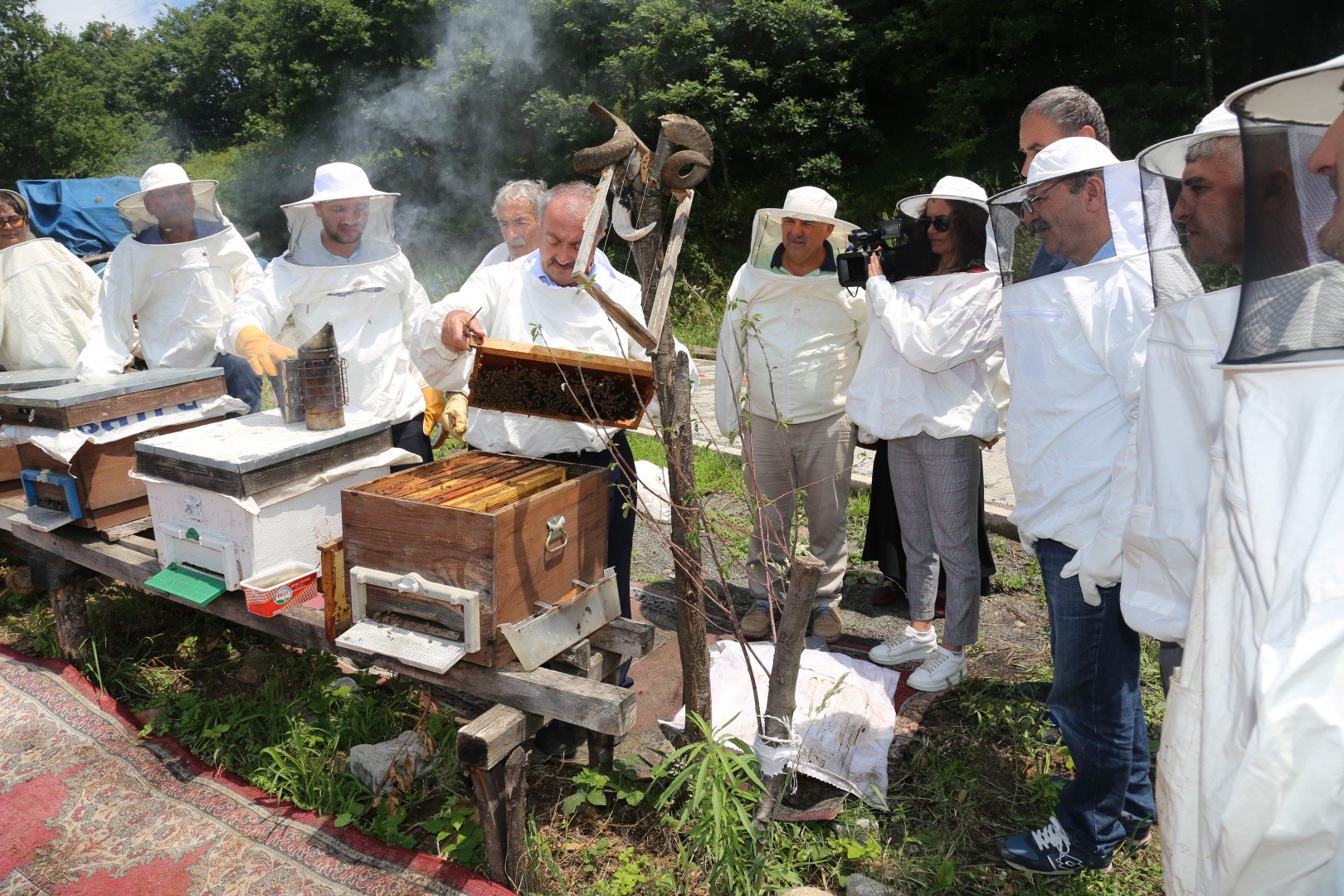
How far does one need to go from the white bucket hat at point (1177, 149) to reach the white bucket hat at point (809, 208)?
157 cm

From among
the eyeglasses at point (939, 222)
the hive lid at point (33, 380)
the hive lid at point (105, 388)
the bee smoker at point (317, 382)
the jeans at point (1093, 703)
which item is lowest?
the jeans at point (1093, 703)

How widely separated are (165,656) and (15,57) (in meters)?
29.0

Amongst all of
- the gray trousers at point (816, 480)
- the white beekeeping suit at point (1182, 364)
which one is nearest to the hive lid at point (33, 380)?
the gray trousers at point (816, 480)

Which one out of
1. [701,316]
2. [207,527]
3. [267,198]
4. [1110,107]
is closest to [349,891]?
[207,527]

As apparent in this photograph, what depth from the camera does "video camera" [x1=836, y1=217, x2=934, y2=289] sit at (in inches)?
122

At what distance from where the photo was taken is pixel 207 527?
2590mm

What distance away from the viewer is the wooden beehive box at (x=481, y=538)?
82.1 inches

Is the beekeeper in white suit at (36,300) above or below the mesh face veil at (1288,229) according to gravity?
below

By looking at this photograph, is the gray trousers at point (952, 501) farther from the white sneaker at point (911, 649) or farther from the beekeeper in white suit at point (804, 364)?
the beekeeper in white suit at point (804, 364)

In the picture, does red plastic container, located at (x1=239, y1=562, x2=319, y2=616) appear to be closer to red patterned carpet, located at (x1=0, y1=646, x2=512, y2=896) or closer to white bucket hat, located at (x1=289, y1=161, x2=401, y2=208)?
red patterned carpet, located at (x1=0, y1=646, x2=512, y2=896)

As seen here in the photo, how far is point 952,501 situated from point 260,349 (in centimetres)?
254

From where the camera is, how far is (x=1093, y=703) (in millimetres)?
2184

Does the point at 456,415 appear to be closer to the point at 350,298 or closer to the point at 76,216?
the point at 350,298

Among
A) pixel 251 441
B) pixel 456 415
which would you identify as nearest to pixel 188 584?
pixel 251 441
